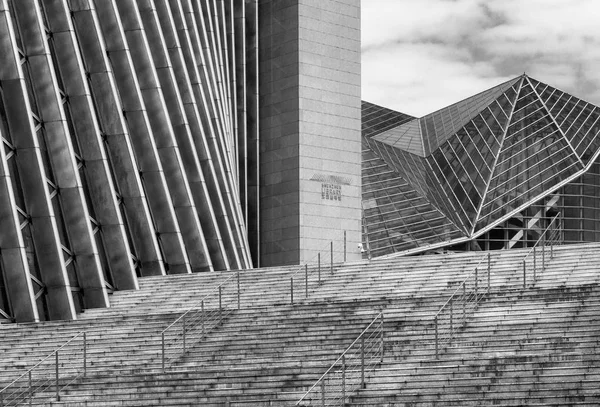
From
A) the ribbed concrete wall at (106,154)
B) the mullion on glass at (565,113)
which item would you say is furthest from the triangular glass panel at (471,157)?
the ribbed concrete wall at (106,154)

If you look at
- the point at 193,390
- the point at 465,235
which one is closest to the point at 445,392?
the point at 193,390

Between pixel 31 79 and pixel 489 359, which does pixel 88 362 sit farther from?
pixel 31 79

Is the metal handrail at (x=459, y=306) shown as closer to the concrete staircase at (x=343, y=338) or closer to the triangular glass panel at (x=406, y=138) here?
the concrete staircase at (x=343, y=338)

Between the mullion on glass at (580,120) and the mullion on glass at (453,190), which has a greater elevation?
the mullion on glass at (580,120)

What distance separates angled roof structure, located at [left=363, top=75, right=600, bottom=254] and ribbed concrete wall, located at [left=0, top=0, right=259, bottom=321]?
76.7 feet

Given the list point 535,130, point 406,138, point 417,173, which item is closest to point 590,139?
point 535,130

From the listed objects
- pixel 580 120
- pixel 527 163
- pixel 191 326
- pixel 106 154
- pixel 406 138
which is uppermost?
pixel 580 120

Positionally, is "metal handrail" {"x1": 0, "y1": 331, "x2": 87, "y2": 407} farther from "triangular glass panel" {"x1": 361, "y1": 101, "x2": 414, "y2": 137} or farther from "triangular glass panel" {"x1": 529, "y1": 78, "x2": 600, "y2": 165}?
"triangular glass panel" {"x1": 361, "y1": 101, "x2": 414, "y2": 137}

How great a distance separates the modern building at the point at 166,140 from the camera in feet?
105

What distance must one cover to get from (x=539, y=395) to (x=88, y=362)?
1051 cm

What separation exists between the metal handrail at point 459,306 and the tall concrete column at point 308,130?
21.4m

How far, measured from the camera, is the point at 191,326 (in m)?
26.0

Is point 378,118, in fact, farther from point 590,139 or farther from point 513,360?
point 513,360

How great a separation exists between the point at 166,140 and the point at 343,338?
16.7 m
